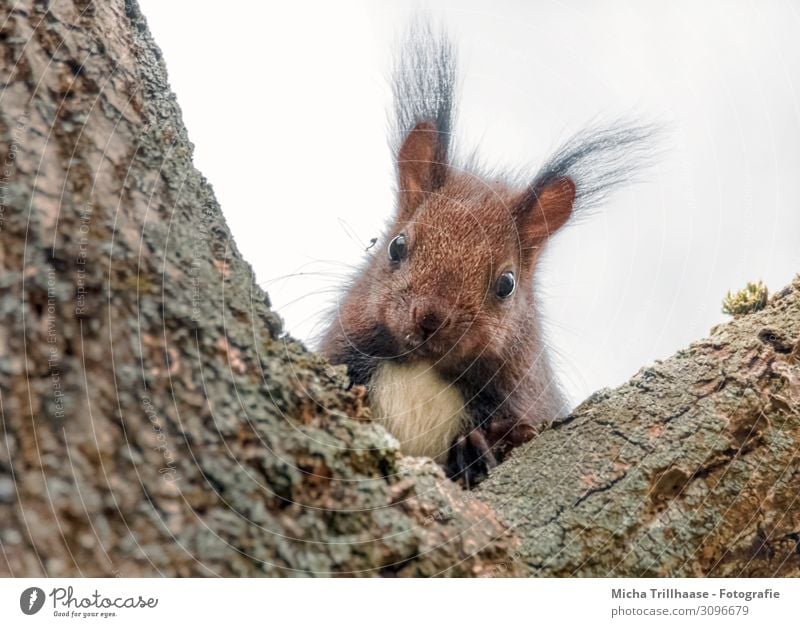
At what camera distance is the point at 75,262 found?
865 mm

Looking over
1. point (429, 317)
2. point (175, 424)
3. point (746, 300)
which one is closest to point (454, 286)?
point (429, 317)

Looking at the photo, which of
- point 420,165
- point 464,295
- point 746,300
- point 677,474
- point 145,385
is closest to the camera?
point 145,385

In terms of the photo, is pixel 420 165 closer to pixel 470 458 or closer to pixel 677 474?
pixel 470 458

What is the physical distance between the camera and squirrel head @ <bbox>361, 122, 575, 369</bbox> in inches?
68.6

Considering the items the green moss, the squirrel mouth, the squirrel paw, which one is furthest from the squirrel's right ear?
the green moss

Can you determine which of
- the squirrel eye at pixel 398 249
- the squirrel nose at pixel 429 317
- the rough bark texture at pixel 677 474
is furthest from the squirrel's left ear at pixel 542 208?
the rough bark texture at pixel 677 474

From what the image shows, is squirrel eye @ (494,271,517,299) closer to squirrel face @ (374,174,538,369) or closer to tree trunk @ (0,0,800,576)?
squirrel face @ (374,174,538,369)

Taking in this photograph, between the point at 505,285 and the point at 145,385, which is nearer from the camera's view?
the point at 145,385

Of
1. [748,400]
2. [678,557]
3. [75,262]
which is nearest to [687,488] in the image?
[678,557]

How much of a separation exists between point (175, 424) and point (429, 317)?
876mm

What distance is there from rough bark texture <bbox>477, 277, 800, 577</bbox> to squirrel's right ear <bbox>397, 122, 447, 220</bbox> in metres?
0.91

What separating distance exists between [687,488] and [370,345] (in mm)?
924

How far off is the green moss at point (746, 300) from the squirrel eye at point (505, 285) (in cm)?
52

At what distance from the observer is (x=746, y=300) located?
165 centimetres
